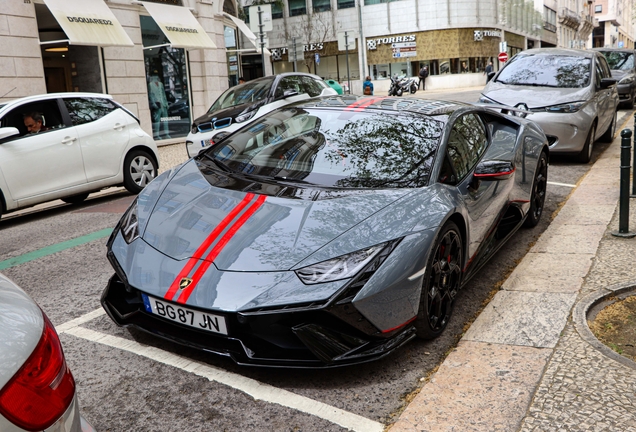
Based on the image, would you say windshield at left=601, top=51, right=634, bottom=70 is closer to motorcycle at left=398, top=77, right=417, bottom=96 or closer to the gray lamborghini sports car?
the gray lamborghini sports car

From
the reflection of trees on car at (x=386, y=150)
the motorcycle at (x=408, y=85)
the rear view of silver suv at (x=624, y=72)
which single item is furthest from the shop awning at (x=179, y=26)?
the motorcycle at (x=408, y=85)

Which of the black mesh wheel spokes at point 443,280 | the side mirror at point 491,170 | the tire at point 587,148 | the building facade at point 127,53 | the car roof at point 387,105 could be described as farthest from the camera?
the building facade at point 127,53

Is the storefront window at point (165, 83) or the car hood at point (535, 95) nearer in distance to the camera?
the car hood at point (535, 95)

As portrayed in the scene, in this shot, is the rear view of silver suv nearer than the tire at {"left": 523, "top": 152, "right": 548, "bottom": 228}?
No

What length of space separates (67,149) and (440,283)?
625cm

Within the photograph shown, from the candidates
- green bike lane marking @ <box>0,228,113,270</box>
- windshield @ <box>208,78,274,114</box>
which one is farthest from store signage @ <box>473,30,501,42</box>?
green bike lane marking @ <box>0,228,113,270</box>

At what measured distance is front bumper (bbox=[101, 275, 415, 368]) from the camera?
297 cm

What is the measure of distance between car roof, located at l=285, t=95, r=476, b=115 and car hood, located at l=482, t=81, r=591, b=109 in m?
4.94

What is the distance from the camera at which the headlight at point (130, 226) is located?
3.64 metres

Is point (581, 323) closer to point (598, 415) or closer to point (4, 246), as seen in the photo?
point (598, 415)

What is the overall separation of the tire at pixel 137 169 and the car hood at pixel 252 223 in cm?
564

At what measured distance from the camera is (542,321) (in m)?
3.91

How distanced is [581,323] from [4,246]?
5608 mm

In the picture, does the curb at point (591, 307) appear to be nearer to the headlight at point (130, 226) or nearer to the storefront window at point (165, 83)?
the headlight at point (130, 226)
